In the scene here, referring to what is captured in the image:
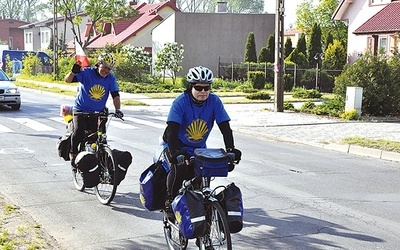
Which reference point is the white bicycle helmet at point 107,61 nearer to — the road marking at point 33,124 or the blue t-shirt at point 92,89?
the blue t-shirt at point 92,89

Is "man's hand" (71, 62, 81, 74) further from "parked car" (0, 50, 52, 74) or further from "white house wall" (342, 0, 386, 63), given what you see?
"parked car" (0, 50, 52, 74)

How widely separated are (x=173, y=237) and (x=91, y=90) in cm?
295

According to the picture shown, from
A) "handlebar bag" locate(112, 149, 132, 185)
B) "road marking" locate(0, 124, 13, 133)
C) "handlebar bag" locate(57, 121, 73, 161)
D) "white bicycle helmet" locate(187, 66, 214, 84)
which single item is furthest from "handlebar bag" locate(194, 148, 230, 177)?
"road marking" locate(0, 124, 13, 133)

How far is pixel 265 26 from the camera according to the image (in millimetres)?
48438

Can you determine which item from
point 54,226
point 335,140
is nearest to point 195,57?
point 335,140

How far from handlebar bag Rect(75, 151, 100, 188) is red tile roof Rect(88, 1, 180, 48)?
4738 centimetres

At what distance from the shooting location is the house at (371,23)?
31984 mm

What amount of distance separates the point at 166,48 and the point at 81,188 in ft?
98.7

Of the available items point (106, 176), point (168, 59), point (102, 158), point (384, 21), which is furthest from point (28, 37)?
point (106, 176)

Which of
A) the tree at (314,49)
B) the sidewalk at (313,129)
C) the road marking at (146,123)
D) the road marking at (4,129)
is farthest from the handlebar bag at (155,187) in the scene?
the tree at (314,49)

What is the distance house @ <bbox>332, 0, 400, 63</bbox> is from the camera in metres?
32.0

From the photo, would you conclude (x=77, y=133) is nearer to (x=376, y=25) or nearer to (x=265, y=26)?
(x=376, y=25)

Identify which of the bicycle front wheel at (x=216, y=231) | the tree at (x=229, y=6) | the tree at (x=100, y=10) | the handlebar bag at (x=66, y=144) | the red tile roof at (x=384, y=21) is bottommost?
the bicycle front wheel at (x=216, y=231)

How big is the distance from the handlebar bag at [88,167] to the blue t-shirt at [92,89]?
0.68 metres
